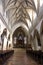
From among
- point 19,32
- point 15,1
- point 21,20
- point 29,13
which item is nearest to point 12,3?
point 15,1

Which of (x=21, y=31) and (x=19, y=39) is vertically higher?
(x=21, y=31)

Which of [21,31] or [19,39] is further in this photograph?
[19,39]

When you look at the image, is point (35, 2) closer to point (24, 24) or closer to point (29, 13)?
point (29, 13)

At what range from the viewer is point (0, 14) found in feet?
64.0

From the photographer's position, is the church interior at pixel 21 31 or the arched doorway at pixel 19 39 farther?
the arched doorway at pixel 19 39

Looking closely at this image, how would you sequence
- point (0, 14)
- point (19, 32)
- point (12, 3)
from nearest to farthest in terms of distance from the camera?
point (0, 14)
point (12, 3)
point (19, 32)

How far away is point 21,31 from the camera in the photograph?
1613 inches

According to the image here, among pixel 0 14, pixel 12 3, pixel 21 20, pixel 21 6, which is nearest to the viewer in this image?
pixel 0 14

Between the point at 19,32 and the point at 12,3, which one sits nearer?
the point at 12,3

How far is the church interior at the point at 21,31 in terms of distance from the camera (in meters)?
10.9

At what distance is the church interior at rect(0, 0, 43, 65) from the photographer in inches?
431

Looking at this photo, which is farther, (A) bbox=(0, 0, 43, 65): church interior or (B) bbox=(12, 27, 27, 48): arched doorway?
(B) bbox=(12, 27, 27, 48): arched doorway

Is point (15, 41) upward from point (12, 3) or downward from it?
downward

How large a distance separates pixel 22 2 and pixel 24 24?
1136cm
